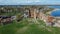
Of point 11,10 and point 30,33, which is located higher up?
point 11,10

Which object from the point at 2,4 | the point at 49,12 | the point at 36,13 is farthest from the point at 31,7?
the point at 2,4

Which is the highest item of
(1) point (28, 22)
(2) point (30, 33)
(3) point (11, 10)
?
(3) point (11, 10)

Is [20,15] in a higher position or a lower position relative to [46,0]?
lower

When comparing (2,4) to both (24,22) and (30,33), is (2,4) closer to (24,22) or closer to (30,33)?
(24,22)

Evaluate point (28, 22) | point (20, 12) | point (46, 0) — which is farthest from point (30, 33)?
point (46, 0)

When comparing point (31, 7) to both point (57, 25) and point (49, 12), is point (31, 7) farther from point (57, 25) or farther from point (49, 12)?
point (57, 25)
